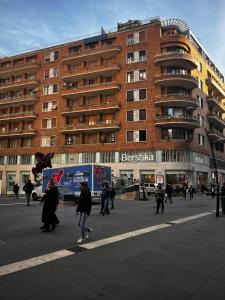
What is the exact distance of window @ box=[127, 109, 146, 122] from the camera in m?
42.9

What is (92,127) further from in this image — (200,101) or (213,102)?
(213,102)

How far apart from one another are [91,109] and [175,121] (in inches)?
500

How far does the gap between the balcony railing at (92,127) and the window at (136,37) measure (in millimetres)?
12310

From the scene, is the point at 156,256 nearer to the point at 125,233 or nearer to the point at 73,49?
the point at 125,233

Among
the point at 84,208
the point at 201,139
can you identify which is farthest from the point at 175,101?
the point at 84,208

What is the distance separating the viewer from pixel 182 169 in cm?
4078

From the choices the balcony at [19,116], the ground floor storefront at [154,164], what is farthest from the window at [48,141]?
the balcony at [19,116]

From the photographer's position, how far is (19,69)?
177 ft

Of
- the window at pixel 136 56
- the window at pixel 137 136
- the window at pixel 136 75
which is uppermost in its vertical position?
the window at pixel 136 56

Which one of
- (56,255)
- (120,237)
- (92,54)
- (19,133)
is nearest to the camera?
(56,255)

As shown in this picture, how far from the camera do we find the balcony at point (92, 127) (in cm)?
4378

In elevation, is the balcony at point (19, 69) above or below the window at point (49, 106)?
above

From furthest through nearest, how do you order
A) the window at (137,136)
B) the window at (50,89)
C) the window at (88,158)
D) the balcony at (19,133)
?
the balcony at (19,133)
the window at (50,89)
the window at (88,158)
the window at (137,136)

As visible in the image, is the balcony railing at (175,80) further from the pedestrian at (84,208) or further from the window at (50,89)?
the pedestrian at (84,208)
